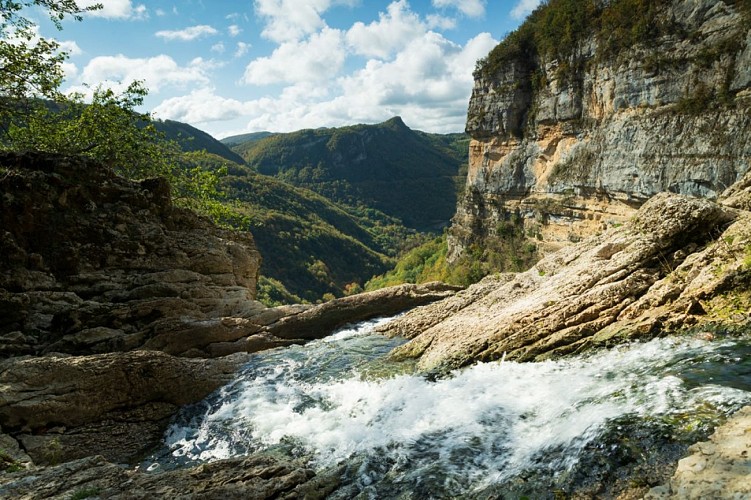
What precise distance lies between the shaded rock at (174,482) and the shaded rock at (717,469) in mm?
4810

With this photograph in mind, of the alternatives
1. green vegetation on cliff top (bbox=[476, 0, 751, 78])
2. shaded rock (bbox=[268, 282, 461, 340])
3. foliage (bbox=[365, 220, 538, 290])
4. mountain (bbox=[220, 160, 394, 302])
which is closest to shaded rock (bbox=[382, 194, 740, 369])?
shaded rock (bbox=[268, 282, 461, 340])

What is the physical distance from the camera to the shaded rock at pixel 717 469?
4.63 metres

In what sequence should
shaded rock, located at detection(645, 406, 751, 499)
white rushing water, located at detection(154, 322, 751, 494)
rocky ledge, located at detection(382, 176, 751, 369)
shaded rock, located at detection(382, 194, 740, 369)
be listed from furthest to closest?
shaded rock, located at detection(382, 194, 740, 369) < rocky ledge, located at detection(382, 176, 751, 369) < white rushing water, located at detection(154, 322, 751, 494) < shaded rock, located at detection(645, 406, 751, 499)

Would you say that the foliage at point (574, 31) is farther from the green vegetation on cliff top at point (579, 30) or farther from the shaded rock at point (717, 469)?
the shaded rock at point (717, 469)

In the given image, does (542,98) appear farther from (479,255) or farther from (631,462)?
(631,462)

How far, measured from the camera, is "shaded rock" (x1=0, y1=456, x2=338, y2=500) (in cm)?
657

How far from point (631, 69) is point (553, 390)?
5616 cm

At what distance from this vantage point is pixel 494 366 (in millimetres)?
10531

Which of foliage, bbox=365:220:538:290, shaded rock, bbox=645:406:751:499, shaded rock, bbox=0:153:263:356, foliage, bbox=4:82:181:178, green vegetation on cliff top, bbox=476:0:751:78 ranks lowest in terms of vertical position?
foliage, bbox=365:220:538:290

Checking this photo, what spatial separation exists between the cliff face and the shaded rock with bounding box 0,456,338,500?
2419 centimetres

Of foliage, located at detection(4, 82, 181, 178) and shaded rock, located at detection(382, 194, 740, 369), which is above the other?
foliage, located at detection(4, 82, 181, 178)

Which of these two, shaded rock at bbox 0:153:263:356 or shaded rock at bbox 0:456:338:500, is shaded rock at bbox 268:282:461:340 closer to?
shaded rock at bbox 0:153:263:356

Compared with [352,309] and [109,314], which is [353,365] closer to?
[352,309]

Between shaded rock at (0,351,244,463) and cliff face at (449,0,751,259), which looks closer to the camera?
shaded rock at (0,351,244,463)
